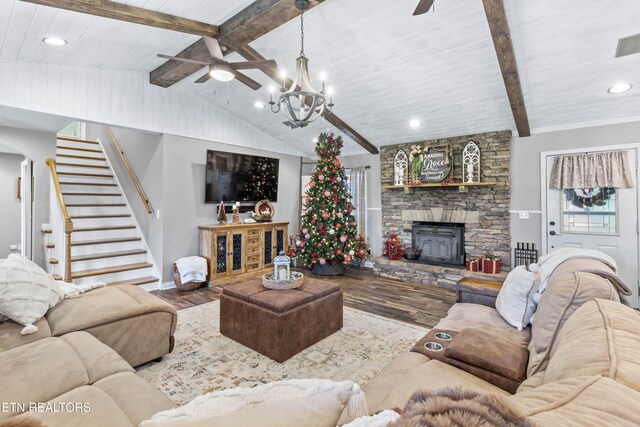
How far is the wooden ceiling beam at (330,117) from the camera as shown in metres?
3.93

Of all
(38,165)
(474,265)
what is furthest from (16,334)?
(474,265)

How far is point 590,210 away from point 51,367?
604 centimetres

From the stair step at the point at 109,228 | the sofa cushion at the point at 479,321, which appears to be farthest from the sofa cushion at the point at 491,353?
the stair step at the point at 109,228

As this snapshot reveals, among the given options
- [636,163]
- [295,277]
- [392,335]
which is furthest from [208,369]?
[636,163]

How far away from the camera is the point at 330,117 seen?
5363mm

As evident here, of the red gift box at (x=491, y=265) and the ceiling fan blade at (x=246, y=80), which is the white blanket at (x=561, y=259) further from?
the ceiling fan blade at (x=246, y=80)

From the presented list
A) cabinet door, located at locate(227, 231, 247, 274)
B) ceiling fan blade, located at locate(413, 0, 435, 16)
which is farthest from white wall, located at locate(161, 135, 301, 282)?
ceiling fan blade, located at locate(413, 0, 435, 16)

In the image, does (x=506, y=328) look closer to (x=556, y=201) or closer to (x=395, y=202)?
(x=556, y=201)

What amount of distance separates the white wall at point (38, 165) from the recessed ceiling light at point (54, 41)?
2.21 metres

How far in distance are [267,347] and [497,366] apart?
1859 millimetres

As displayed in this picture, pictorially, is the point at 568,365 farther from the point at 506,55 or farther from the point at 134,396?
the point at 506,55

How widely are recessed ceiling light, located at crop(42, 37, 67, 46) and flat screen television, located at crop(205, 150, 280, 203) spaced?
7.85ft

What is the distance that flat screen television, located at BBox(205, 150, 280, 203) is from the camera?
18.3 ft

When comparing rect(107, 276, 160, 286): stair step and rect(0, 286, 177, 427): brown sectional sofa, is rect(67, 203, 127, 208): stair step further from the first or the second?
rect(0, 286, 177, 427): brown sectional sofa
